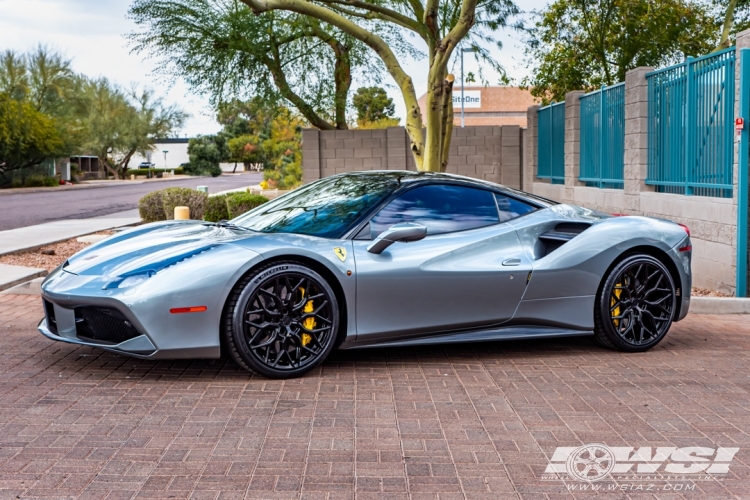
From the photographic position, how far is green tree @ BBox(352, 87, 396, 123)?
29228 mm

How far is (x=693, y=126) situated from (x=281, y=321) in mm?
6924

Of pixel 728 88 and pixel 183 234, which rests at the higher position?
pixel 728 88

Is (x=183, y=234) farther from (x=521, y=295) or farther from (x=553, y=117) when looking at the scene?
(x=553, y=117)

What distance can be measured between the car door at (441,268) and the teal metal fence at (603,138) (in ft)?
25.0

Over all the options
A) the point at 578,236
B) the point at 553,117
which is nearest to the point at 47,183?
the point at 553,117

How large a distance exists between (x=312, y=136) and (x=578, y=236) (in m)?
16.5

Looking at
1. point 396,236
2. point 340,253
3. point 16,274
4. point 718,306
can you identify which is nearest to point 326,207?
point 340,253

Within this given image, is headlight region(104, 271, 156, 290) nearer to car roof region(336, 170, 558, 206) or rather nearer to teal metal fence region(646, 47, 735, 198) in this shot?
car roof region(336, 170, 558, 206)

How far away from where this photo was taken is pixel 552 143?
19.0 meters

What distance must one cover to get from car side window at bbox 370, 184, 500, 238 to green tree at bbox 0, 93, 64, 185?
51.3 m

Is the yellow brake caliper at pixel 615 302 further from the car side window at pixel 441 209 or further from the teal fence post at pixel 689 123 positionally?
the teal fence post at pixel 689 123

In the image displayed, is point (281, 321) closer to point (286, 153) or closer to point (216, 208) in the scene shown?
point (216, 208)

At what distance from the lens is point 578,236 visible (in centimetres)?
666

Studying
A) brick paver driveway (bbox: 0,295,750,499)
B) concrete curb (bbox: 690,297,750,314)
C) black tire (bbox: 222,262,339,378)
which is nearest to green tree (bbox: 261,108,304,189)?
concrete curb (bbox: 690,297,750,314)
